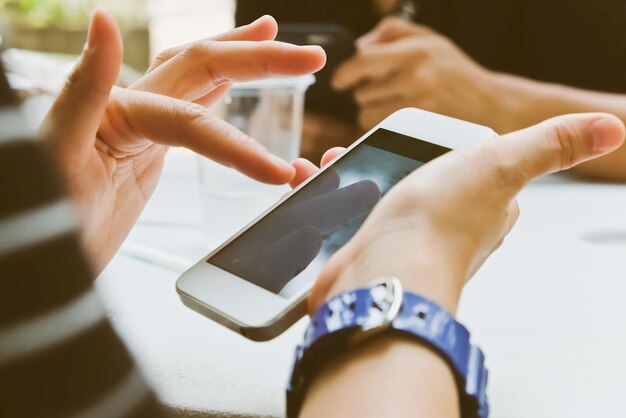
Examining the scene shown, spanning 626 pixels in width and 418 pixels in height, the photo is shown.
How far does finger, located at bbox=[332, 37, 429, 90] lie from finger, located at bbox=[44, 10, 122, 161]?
556 millimetres

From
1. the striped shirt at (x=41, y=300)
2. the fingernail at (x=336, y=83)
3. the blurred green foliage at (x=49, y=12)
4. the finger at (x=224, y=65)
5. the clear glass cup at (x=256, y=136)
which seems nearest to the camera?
the striped shirt at (x=41, y=300)

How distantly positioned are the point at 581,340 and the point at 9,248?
420mm

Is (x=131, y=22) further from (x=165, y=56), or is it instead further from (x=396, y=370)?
(x=396, y=370)

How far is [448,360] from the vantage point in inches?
12.3

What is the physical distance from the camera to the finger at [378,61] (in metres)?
0.94

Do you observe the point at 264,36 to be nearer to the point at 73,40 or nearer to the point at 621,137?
the point at 621,137

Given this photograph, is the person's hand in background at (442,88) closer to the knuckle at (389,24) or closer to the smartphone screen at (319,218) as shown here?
the knuckle at (389,24)

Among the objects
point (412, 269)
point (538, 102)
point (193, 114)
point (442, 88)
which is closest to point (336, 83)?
point (442, 88)

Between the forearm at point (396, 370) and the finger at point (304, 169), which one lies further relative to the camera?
the finger at point (304, 169)

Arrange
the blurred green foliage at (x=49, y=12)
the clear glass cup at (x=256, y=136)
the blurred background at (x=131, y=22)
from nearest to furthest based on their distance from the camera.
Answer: the clear glass cup at (x=256, y=136), the blurred background at (x=131, y=22), the blurred green foliage at (x=49, y=12)

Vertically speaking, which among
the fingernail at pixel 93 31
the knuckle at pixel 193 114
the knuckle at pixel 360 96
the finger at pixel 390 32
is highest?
the fingernail at pixel 93 31

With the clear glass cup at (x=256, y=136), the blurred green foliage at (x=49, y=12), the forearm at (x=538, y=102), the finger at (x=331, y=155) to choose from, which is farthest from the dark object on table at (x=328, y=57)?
the blurred green foliage at (x=49, y=12)

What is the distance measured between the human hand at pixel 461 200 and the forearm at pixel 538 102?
65cm

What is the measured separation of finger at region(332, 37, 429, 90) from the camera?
94 centimetres
